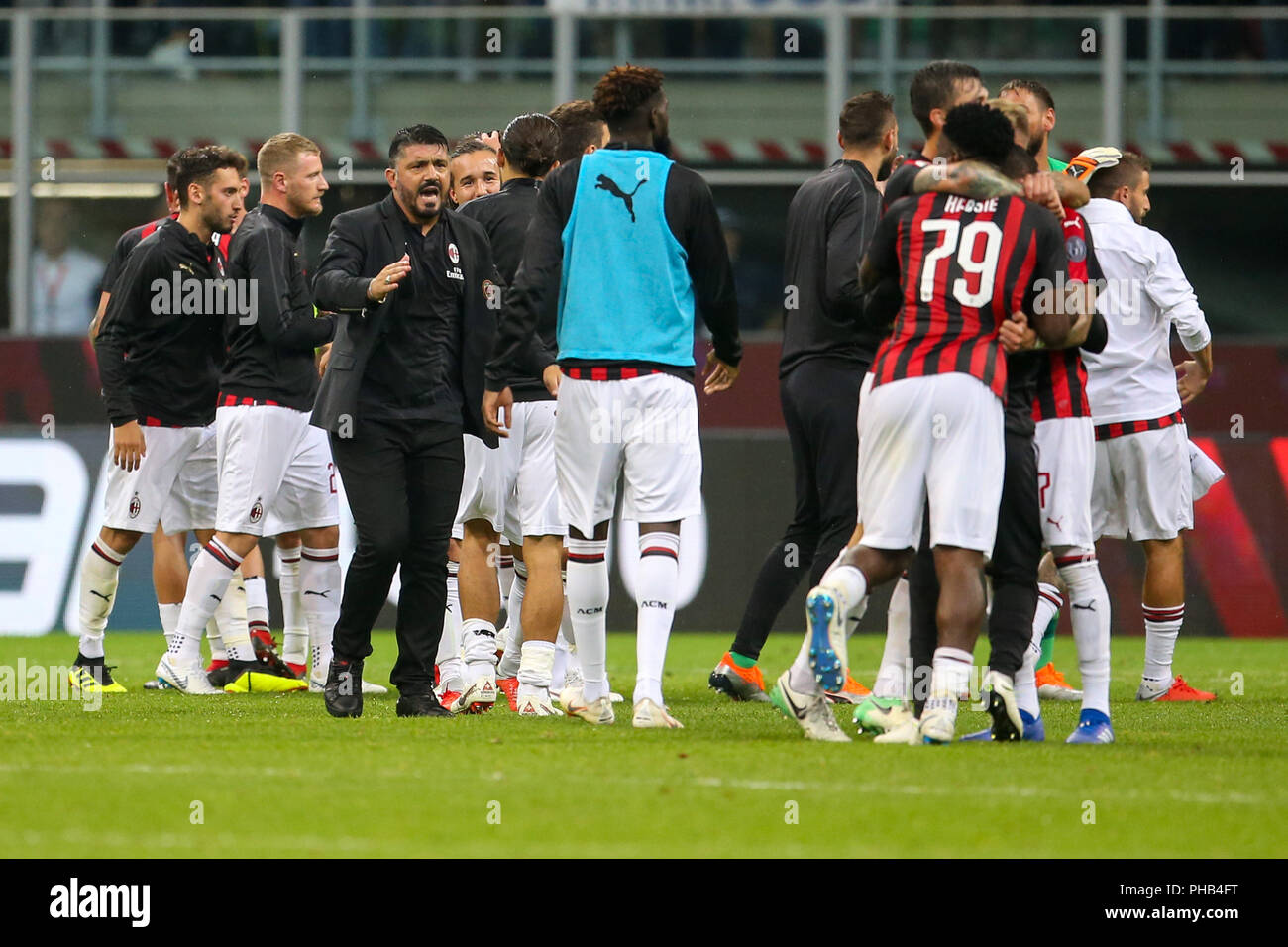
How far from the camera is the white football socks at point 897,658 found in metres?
7.41

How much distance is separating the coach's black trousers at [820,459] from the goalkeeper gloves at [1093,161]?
4.61ft

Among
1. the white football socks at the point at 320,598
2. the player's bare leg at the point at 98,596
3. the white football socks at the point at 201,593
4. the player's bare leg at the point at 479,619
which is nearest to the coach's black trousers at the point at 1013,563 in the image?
the player's bare leg at the point at 479,619

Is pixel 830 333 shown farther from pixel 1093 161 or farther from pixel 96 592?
pixel 96 592

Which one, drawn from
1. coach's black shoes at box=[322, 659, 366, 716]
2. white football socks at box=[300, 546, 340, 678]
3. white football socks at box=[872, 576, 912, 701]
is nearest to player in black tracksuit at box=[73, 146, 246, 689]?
white football socks at box=[300, 546, 340, 678]

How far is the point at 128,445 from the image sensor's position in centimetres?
895

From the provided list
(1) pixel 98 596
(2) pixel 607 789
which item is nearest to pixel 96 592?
(1) pixel 98 596

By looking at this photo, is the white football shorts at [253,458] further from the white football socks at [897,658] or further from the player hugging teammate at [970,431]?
the player hugging teammate at [970,431]

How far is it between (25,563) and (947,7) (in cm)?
909

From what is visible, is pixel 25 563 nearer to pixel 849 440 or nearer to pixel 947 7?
pixel 849 440

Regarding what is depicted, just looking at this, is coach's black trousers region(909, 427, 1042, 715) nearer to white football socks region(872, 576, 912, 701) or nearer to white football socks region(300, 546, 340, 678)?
white football socks region(872, 576, 912, 701)

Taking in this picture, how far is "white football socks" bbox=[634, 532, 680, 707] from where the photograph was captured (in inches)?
267
